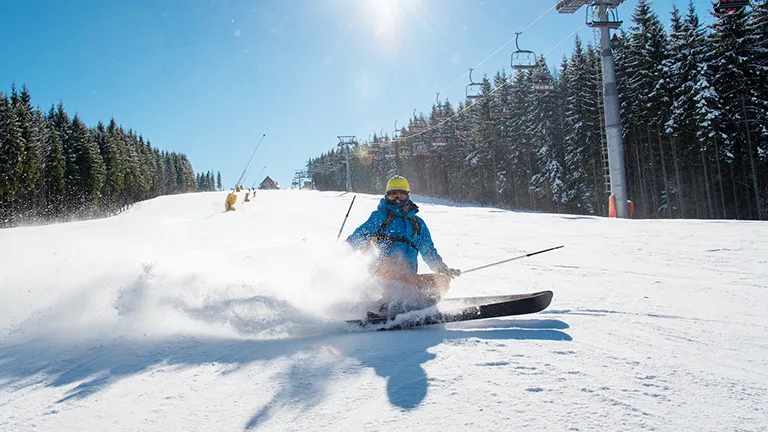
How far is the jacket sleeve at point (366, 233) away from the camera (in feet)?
17.0

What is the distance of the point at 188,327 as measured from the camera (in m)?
4.35

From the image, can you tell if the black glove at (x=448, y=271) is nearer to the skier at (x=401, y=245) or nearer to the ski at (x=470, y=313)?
the skier at (x=401, y=245)

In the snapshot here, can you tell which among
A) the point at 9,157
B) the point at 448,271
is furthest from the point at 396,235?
the point at 9,157

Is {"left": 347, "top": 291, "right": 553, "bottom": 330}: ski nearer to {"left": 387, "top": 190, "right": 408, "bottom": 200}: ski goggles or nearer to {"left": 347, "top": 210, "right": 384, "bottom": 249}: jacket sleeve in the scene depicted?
{"left": 347, "top": 210, "right": 384, "bottom": 249}: jacket sleeve

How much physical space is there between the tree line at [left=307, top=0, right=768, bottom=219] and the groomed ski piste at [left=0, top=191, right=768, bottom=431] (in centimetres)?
1670

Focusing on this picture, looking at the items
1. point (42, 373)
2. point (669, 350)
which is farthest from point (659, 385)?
point (42, 373)

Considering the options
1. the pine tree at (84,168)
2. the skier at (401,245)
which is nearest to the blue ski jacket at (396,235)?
the skier at (401,245)

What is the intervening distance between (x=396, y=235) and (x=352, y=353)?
1.88 metres

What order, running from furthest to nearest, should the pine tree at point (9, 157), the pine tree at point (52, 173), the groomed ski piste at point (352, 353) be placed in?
the pine tree at point (52, 173) < the pine tree at point (9, 157) < the groomed ski piste at point (352, 353)

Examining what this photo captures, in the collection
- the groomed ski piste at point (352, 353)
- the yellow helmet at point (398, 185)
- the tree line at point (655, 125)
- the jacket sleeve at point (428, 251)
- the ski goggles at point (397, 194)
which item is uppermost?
the tree line at point (655, 125)

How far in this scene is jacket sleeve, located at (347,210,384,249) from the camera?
17.0 feet

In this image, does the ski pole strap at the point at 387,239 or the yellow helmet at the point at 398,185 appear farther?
the yellow helmet at the point at 398,185

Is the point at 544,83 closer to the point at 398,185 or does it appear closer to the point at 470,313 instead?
the point at 398,185

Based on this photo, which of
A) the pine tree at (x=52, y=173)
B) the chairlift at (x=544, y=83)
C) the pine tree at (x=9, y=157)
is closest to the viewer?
the chairlift at (x=544, y=83)
